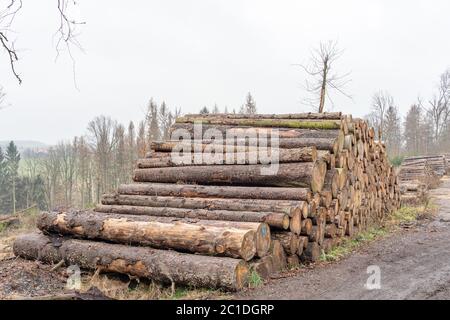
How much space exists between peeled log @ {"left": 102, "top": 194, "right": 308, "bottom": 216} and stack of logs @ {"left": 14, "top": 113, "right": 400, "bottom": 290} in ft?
0.06

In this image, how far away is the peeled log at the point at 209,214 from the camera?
669 centimetres

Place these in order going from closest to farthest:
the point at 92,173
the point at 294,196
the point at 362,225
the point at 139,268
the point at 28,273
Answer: the point at 139,268
the point at 28,273
the point at 294,196
the point at 362,225
the point at 92,173


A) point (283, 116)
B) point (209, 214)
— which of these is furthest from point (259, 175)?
point (283, 116)

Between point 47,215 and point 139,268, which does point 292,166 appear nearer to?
point 139,268

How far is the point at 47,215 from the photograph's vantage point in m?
7.80

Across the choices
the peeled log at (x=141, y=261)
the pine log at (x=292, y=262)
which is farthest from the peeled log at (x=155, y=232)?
the pine log at (x=292, y=262)

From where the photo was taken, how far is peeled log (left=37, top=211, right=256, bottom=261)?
5.90 m

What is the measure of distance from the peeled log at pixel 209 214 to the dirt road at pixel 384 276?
Result: 3.04 ft

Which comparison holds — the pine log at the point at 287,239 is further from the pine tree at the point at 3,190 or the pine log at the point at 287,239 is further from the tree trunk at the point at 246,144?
the pine tree at the point at 3,190

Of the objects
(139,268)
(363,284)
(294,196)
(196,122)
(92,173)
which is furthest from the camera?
(92,173)

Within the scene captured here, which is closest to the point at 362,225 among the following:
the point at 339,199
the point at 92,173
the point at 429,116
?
the point at 339,199

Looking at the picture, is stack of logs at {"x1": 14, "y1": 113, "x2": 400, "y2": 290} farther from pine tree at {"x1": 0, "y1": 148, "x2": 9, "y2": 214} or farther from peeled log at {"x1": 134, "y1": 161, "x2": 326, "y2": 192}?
pine tree at {"x1": 0, "y1": 148, "x2": 9, "y2": 214}

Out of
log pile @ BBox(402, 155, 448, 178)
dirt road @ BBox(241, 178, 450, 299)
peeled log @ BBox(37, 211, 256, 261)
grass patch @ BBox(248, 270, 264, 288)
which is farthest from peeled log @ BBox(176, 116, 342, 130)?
log pile @ BBox(402, 155, 448, 178)

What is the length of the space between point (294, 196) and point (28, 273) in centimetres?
467
